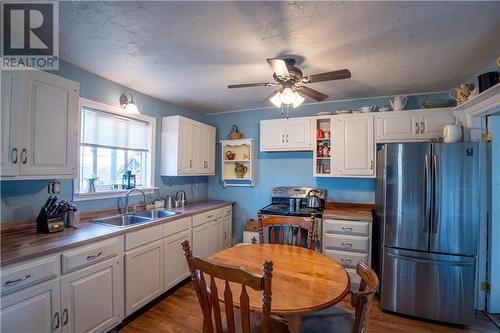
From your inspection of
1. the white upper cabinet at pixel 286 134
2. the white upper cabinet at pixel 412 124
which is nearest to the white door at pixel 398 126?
the white upper cabinet at pixel 412 124

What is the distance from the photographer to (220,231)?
3.58m

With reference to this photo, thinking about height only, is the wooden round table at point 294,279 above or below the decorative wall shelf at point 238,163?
below

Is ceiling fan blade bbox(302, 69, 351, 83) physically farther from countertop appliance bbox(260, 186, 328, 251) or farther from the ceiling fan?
countertop appliance bbox(260, 186, 328, 251)

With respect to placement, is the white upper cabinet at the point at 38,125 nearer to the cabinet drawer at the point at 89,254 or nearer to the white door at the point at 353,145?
the cabinet drawer at the point at 89,254

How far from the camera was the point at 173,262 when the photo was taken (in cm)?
268

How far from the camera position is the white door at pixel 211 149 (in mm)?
3892

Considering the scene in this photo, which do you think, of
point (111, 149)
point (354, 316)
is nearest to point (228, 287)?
point (354, 316)

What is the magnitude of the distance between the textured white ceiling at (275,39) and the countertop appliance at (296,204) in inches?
60.8

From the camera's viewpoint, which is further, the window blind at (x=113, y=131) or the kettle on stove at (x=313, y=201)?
the kettle on stove at (x=313, y=201)

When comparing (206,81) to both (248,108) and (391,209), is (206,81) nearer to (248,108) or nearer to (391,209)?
(248,108)

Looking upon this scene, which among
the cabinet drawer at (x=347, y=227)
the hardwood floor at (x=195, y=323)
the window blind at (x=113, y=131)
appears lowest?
the hardwood floor at (x=195, y=323)

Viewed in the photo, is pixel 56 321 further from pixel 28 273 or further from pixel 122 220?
pixel 122 220

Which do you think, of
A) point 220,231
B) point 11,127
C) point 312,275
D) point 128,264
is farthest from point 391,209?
point 11,127

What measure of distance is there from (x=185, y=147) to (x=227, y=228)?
143cm
